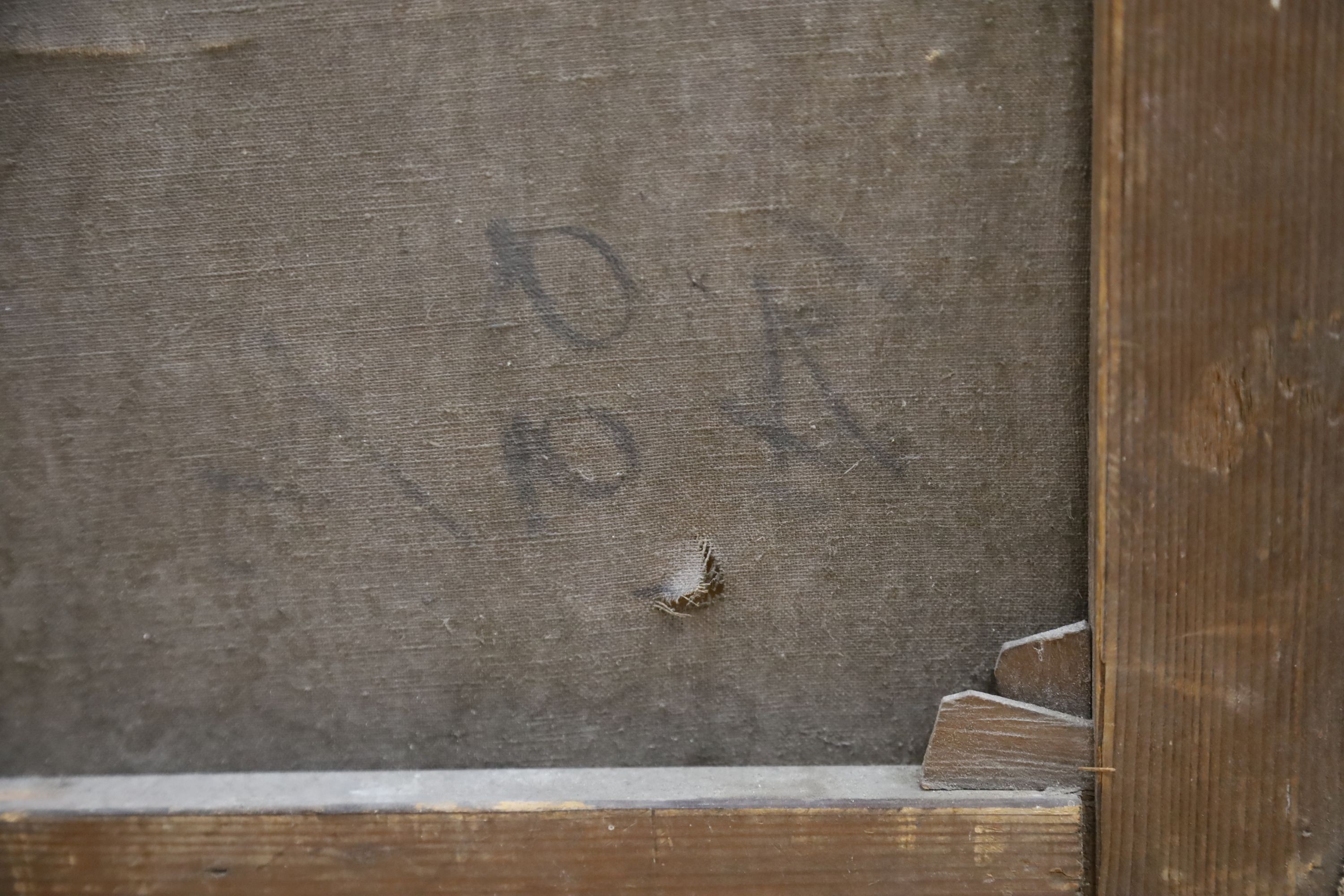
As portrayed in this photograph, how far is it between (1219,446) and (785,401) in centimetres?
43

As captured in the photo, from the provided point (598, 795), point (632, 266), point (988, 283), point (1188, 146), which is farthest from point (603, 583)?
point (1188, 146)

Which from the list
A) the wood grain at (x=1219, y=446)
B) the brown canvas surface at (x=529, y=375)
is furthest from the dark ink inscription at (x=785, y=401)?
the wood grain at (x=1219, y=446)

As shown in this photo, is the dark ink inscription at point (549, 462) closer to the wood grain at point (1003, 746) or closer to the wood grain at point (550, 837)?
the wood grain at point (550, 837)

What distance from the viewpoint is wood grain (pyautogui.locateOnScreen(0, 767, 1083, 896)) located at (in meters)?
0.87

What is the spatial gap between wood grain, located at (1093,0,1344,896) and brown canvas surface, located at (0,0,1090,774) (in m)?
0.09

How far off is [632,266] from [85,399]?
26.3 inches

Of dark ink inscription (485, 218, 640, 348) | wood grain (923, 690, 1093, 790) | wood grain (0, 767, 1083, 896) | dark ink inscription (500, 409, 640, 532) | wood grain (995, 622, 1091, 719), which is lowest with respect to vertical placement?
wood grain (0, 767, 1083, 896)

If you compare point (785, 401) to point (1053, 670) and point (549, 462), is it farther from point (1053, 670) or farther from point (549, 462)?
point (1053, 670)

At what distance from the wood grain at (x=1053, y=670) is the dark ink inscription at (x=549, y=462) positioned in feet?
1.55

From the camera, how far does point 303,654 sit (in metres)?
0.99

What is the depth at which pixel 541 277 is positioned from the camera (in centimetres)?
92

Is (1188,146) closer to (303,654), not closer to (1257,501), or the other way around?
(1257,501)

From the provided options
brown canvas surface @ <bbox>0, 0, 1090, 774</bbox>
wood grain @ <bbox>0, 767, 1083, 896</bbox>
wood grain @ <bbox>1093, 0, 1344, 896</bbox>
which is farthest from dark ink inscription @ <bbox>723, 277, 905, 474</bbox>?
wood grain @ <bbox>0, 767, 1083, 896</bbox>

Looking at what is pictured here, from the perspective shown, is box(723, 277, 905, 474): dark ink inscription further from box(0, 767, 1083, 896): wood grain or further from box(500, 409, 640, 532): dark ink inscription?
box(0, 767, 1083, 896): wood grain
